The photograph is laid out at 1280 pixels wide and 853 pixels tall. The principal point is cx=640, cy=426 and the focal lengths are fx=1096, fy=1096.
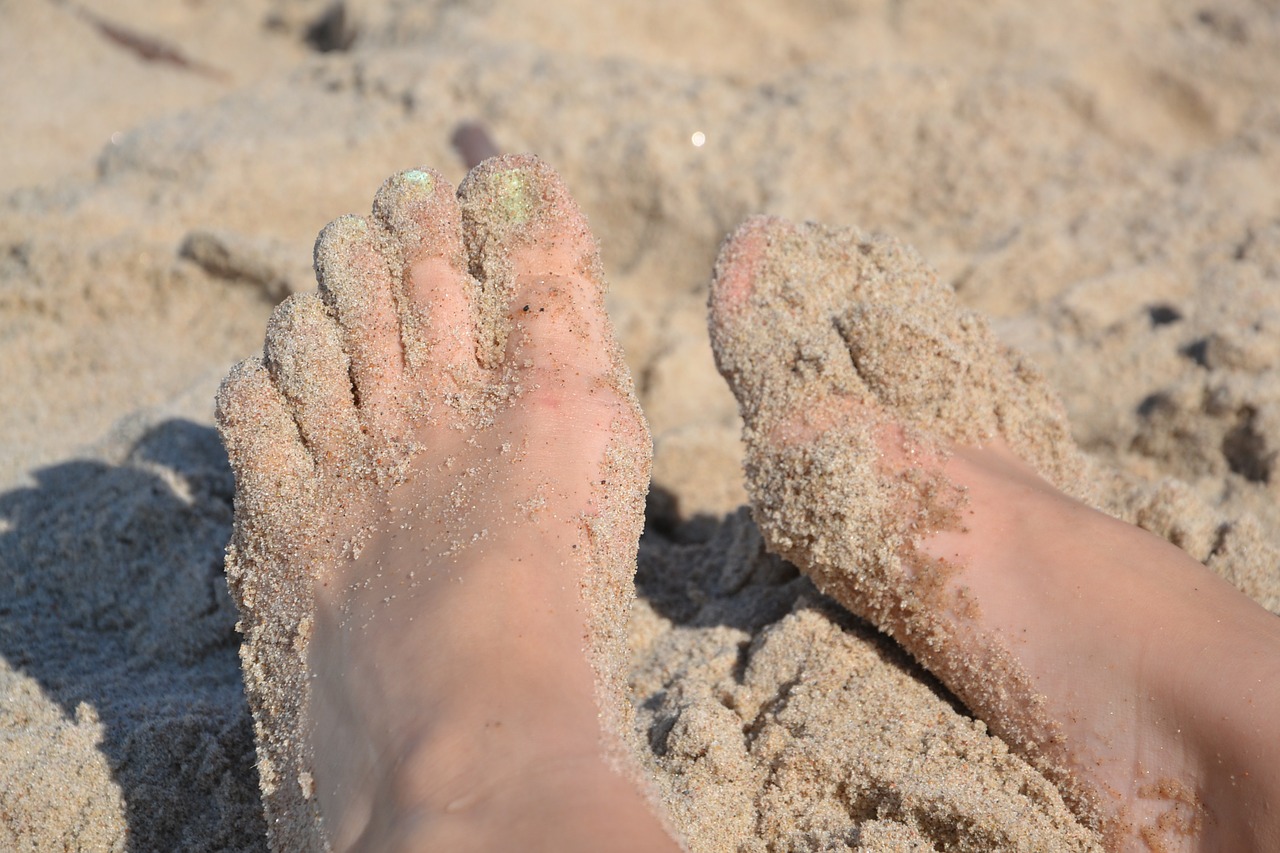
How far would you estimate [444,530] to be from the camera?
129 centimetres

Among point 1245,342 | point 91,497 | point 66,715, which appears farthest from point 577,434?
point 1245,342

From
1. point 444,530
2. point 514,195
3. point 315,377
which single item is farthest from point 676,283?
point 444,530

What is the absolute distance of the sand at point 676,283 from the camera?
4.32ft

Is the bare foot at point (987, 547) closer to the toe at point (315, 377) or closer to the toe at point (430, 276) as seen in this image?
the toe at point (430, 276)

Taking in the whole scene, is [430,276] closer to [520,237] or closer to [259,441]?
[520,237]

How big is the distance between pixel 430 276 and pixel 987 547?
855 mm

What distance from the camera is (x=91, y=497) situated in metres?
1.76

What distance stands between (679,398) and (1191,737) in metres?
1.17

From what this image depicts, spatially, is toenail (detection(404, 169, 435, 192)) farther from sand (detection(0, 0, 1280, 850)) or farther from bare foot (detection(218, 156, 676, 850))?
sand (detection(0, 0, 1280, 850))

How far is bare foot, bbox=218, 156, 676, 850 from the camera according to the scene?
1032 mm

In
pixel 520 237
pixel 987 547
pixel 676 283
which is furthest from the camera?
pixel 676 283

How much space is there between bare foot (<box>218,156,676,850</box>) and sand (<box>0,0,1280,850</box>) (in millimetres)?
201

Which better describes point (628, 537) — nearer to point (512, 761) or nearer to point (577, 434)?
point (577, 434)

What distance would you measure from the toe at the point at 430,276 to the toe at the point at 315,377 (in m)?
0.10
